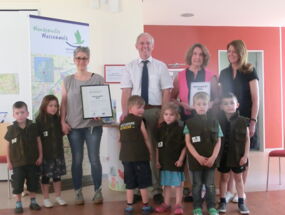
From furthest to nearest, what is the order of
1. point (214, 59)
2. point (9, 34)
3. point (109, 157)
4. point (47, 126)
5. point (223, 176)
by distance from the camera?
1. point (214, 59)
2. point (9, 34)
3. point (109, 157)
4. point (47, 126)
5. point (223, 176)

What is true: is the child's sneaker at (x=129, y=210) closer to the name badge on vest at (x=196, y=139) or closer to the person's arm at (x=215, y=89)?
the name badge on vest at (x=196, y=139)

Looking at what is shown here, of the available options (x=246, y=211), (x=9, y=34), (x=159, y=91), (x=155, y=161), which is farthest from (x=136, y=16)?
(x=246, y=211)

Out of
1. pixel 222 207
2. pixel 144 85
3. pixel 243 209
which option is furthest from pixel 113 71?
pixel 243 209

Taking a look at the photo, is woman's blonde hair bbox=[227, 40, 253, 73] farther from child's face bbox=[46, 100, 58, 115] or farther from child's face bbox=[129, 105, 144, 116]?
child's face bbox=[46, 100, 58, 115]

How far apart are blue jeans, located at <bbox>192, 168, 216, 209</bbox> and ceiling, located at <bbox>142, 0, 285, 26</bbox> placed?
379 cm

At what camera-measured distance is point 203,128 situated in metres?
2.94

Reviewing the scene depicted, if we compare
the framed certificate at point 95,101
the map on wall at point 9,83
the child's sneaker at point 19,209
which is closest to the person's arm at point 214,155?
the framed certificate at point 95,101

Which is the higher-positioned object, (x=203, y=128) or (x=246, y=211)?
(x=203, y=128)

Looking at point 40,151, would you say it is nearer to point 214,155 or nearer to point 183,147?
point 183,147

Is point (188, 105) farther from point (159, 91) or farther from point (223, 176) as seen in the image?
point (223, 176)

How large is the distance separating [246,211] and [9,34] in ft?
13.4

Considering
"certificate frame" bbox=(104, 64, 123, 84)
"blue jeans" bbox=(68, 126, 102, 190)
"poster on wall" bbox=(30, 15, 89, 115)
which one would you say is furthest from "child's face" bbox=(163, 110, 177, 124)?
"certificate frame" bbox=(104, 64, 123, 84)

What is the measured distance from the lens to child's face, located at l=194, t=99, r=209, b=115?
2965 millimetres

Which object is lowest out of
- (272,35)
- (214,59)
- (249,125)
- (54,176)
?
(54,176)
